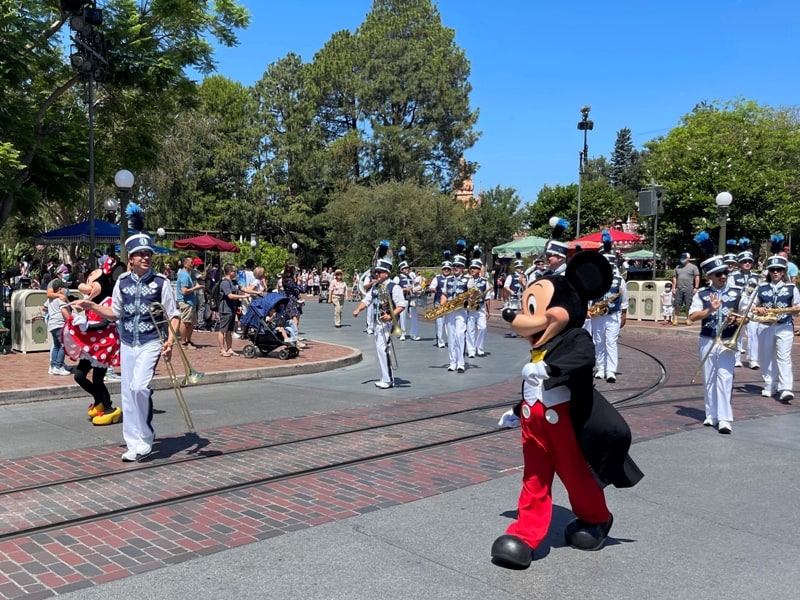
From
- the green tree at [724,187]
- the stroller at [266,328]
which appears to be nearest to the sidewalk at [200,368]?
the stroller at [266,328]

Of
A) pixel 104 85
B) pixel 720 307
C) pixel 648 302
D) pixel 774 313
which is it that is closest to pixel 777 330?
pixel 774 313

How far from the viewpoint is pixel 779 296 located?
10.2m

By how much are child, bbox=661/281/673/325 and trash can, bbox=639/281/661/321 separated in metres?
0.36

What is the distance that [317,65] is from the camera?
52.4 meters

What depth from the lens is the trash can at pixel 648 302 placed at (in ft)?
72.5

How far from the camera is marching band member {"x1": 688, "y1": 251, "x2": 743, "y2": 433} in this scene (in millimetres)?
7875

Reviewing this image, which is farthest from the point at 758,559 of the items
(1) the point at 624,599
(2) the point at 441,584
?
(2) the point at 441,584

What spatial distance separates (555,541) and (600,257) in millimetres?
1854

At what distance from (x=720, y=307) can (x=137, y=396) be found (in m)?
6.05

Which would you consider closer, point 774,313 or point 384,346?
point 774,313

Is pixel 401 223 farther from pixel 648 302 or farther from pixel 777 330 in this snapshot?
pixel 777 330

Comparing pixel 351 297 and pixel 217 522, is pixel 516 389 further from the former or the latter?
pixel 351 297

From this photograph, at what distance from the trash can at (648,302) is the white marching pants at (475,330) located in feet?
28.8

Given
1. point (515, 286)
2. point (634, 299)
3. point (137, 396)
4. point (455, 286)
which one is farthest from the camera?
point (634, 299)
